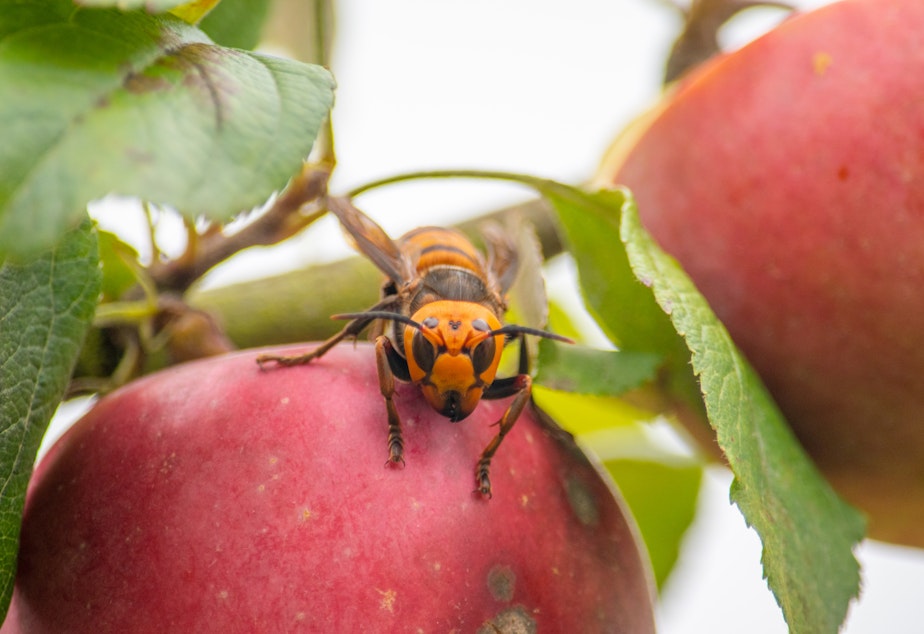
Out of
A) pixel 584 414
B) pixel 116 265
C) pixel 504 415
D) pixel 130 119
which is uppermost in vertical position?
pixel 130 119

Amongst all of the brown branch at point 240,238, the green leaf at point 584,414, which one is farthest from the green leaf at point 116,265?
the green leaf at point 584,414

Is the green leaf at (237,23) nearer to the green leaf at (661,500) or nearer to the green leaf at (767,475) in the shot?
the green leaf at (767,475)

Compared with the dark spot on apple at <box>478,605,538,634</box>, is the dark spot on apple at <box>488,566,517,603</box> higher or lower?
higher

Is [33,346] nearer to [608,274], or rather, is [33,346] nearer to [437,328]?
[437,328]

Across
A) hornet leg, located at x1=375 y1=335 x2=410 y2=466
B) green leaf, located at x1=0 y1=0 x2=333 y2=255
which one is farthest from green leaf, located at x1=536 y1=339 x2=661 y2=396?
green leaf, located at x1=0 y1=0 x2=333 y2=255

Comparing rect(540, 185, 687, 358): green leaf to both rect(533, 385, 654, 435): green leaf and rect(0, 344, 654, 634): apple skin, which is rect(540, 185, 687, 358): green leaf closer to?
rect(0, 344, 654, 634): apple skin

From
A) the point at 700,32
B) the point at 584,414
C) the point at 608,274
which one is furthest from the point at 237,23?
the point at 584,414
